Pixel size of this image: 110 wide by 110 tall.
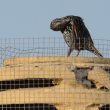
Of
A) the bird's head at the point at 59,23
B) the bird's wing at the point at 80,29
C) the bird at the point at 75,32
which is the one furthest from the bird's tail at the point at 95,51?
the bird's head at the point at 59,23

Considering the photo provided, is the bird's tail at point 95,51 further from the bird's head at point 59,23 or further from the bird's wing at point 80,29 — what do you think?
the bird's head at point 59,23

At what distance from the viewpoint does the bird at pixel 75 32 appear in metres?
24.4

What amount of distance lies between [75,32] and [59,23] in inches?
29.9

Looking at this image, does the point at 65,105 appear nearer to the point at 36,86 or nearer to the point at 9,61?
the point at 36,86

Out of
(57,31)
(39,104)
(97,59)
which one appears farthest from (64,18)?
(39,104)

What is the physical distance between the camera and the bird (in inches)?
960

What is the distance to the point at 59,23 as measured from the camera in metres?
24.6

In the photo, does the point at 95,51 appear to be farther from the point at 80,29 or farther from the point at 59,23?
the point at 59,23

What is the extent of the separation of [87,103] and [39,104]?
1844 millimetres

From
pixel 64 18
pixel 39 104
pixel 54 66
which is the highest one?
pixel 64 18

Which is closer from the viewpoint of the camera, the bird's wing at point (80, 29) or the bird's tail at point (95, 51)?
the bird's wing at point (80, 29)

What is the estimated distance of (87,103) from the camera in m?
22.8

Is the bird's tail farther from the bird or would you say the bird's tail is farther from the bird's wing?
the bird's wing

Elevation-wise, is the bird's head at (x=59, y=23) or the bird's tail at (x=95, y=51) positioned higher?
the bird's head at (x=59, y=23)
